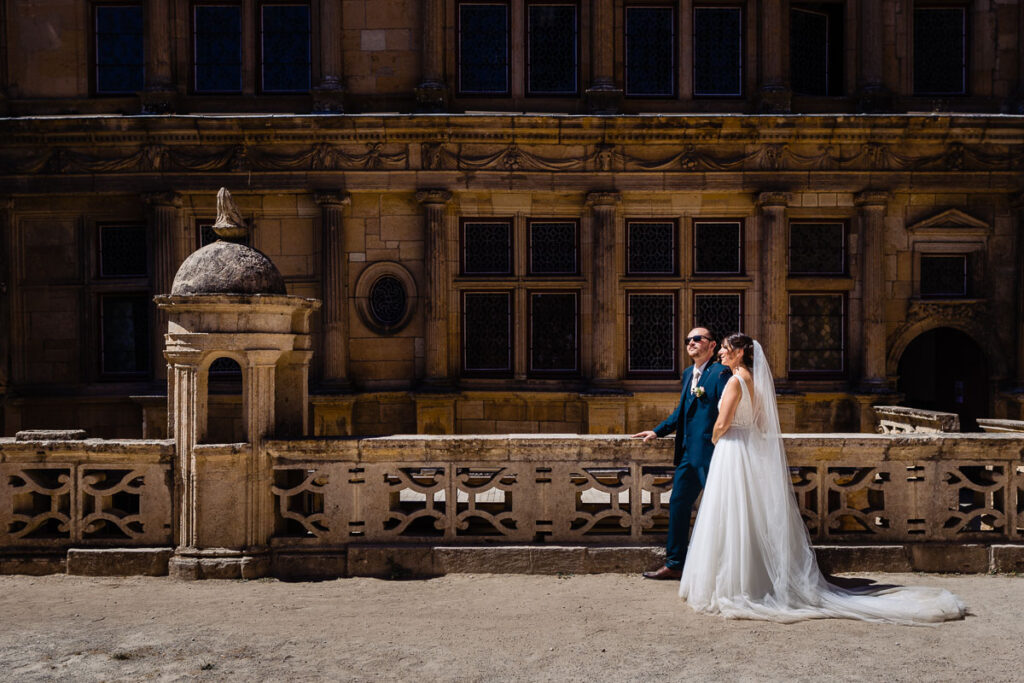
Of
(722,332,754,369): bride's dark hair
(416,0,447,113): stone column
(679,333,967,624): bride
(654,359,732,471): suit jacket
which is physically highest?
(416,0,447,113): stone column

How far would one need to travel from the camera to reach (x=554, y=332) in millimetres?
12047

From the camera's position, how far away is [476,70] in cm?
1208

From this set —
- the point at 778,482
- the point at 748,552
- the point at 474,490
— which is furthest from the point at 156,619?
the point at 778,482

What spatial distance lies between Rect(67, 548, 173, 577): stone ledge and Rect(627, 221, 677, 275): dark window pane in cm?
816

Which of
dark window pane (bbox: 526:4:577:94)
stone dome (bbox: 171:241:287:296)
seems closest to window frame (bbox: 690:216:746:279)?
dark window pane (bbox: 526:4:577:94)

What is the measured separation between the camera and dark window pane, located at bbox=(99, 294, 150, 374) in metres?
12.2

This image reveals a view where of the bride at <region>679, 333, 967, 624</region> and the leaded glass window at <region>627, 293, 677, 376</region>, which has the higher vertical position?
the leaded glass window at <region>627, 293, 677, 376</region>

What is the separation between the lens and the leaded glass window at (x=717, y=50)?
12141 millimetres

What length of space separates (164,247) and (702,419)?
30.3 ft

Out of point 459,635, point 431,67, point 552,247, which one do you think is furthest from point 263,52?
point 459,635

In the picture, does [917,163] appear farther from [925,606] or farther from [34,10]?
[34,10]

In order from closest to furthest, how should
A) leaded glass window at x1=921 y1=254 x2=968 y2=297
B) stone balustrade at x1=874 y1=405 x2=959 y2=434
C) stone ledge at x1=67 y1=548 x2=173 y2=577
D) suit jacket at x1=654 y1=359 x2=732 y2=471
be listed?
suit jacket at x1=654 y1=359 x2=732 y2=471, stone ledge at x1=67 y1=548 x2=173 y2=577, stone balustrade at x1=874 y1=405 x2=959 y2=434, leaded glass window at x1=921 y1=254 x2=968 y2=297

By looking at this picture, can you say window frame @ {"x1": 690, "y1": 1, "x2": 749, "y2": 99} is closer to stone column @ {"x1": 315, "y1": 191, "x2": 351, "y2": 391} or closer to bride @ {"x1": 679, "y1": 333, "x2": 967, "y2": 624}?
stone column @ {"x1": 315, "y1": 191, "x2": 351, "y2": 391}

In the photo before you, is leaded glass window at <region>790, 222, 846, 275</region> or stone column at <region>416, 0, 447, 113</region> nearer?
stone column at <region>416, 0, 447, 113</region>
